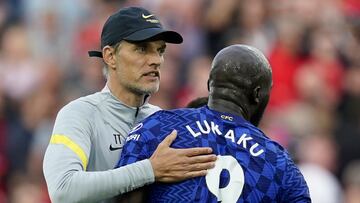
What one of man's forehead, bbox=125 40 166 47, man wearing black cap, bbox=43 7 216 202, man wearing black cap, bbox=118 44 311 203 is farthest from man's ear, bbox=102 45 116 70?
man wearing black cap, bbox=118 44 311 203

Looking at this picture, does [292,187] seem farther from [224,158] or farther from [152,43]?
[152,43]

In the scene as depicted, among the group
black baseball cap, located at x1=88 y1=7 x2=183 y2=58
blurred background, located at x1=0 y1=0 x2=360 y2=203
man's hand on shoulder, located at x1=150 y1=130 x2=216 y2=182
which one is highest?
black baseball cap, located at x1=88 y1=7 x2=183 y2=58

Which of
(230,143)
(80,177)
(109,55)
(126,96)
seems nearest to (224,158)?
(230,143)

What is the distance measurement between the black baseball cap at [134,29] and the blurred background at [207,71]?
4780 mm

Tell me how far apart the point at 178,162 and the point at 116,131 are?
1.91 feet

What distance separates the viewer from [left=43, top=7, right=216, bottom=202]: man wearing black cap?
582cm

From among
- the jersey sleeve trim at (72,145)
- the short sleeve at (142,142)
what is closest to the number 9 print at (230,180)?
the short sleeve at (142,142)

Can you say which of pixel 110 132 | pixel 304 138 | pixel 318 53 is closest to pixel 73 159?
pixel 110 132

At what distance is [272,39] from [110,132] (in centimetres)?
673

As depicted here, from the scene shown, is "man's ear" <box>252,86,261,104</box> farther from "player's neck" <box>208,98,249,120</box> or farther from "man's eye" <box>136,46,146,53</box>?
"man's eye" <box>136,46,146,53</box>

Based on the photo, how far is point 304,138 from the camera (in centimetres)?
1159

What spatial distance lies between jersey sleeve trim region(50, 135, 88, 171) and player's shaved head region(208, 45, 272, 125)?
69 cm

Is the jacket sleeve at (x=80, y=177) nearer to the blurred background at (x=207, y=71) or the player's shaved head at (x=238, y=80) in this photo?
the player's shaved head at (x=238, y=80)

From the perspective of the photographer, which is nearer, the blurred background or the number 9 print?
the number 9 print
